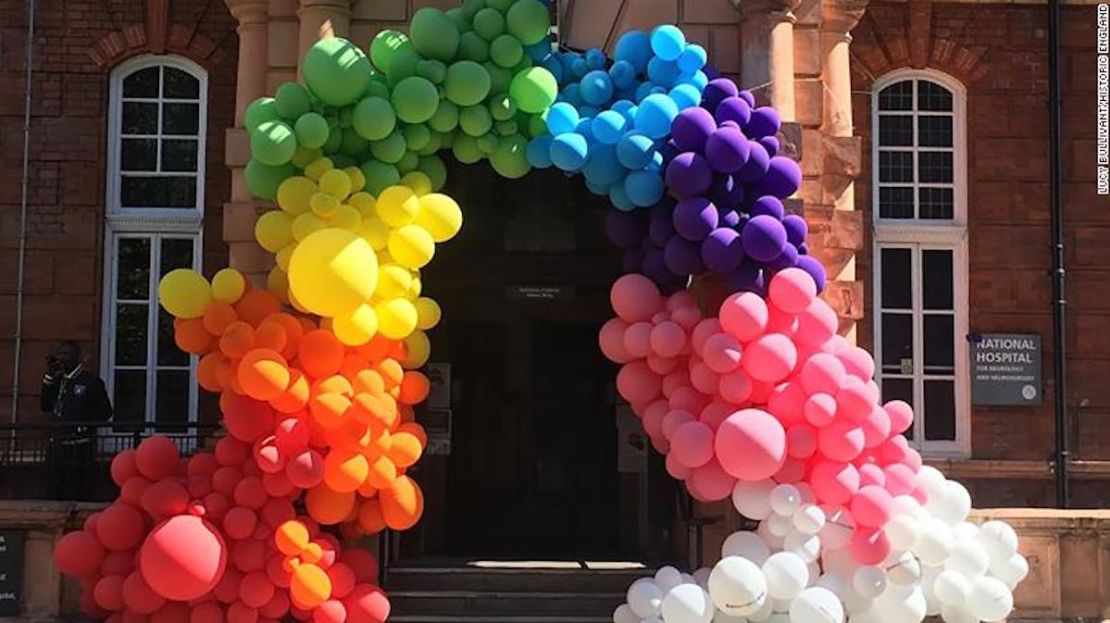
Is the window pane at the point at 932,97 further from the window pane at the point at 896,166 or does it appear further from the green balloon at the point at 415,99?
the green balloon at the point at 415,99

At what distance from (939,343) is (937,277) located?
0.66m

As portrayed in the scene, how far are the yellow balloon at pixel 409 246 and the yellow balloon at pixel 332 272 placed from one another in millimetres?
257

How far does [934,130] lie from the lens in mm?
12531

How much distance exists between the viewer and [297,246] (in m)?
7.59

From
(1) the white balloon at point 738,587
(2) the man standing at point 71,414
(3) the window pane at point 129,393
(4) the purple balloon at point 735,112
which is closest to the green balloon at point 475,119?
(4) the purple balloon at point 735,112

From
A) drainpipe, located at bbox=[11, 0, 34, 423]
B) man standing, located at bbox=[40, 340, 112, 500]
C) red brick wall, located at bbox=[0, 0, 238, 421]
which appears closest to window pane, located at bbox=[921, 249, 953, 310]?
red brick wall, located at bbox=[0, 0, 238, 421]

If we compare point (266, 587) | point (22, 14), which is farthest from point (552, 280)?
point (22, 14)

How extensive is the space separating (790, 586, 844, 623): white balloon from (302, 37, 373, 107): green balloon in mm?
4039

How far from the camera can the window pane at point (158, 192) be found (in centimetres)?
1180

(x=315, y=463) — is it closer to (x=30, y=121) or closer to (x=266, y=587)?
(x=266, y=587)

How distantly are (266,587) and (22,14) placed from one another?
682 centimetres

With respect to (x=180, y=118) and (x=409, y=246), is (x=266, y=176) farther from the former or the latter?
(x=180, y=118)

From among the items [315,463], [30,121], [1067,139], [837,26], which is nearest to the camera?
[315,463]

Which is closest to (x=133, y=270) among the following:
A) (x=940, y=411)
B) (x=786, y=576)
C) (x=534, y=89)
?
(x=534, y=89)
